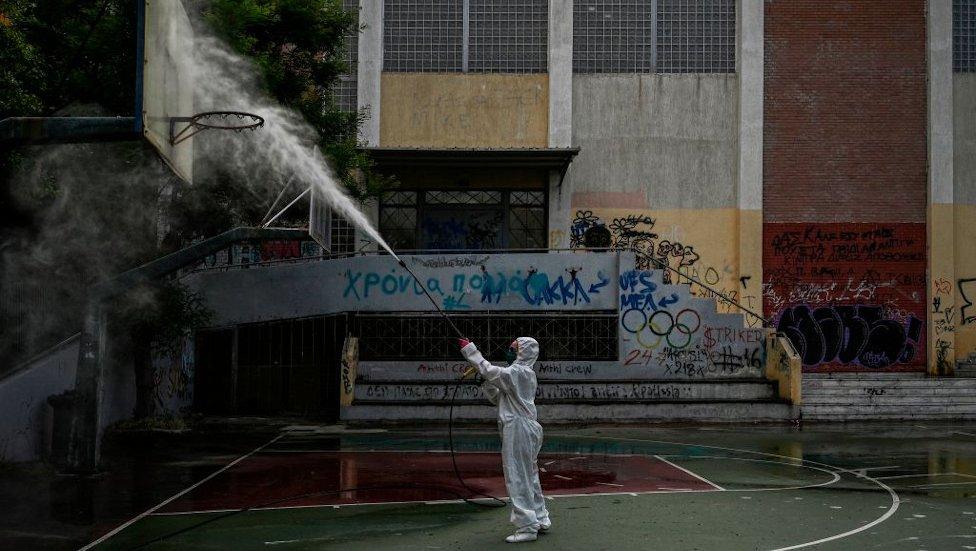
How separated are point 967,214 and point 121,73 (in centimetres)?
2200

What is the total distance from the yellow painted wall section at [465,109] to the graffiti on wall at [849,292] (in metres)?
7.23

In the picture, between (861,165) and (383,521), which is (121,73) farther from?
(861,165)

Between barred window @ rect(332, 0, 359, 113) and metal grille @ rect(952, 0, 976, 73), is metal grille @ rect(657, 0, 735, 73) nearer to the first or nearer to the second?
metal grille @ rect(952, 0, 976, 73)

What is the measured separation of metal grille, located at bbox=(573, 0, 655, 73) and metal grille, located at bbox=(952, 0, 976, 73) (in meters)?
8.28

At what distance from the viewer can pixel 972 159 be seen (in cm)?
2775

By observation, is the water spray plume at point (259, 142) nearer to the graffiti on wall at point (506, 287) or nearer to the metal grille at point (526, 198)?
the graffiti on wall at point (506, 287)

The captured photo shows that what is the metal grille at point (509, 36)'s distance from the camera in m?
28.1

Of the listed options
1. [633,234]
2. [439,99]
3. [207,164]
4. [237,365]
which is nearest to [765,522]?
[207,164]

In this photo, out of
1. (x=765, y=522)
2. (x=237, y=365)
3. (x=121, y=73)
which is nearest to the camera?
(x=765, y=522)

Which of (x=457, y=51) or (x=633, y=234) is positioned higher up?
(x=457, y=51)

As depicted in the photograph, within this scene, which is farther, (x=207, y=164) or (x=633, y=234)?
(x=633, y=234)

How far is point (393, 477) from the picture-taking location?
45.0 ft


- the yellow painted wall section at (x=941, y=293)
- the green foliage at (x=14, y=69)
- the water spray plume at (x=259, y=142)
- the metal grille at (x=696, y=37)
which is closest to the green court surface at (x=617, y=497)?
the water spray plume at (x=259, y=142)

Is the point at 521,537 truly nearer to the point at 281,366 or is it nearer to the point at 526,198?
the point at 281,366
